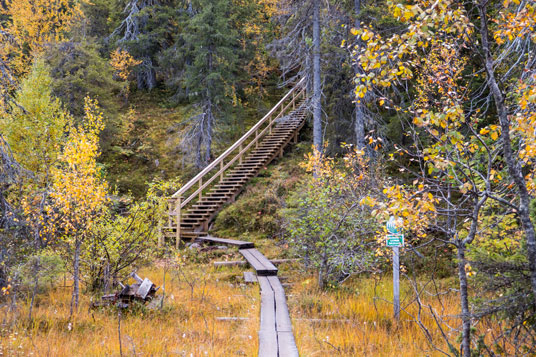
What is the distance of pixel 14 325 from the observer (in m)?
5.65

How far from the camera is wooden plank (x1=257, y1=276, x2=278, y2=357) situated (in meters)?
4.69

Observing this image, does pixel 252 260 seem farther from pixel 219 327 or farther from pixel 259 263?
pixel 219 327

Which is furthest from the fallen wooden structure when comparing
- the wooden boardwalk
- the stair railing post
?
the stair railing post

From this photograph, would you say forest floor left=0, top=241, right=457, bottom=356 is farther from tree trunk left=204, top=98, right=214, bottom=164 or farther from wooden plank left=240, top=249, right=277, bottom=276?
tree trunk left=204, top=98, right=214, bottom=164

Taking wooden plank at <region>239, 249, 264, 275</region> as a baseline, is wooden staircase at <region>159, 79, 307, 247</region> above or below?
above

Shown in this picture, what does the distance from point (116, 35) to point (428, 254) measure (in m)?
22.1

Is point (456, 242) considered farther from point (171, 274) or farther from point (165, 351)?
point (171, 274)

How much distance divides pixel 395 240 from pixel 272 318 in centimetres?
220

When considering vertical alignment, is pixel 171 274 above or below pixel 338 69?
below

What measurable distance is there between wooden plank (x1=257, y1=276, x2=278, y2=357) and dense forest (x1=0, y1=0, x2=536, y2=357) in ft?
0.54

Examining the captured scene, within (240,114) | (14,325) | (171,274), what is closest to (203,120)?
(240,114)

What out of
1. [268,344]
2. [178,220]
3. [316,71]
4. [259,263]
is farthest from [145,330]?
[316,71]

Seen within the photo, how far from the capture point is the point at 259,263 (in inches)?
387

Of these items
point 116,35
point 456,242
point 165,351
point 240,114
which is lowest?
point 165,351
